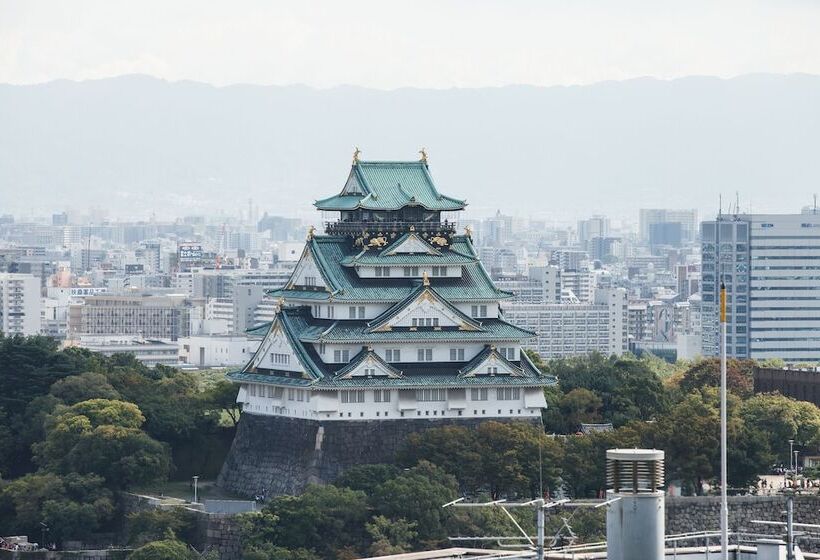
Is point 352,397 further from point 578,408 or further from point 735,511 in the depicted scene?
point 735,511

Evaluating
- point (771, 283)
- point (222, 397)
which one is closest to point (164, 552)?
point (222, 397)

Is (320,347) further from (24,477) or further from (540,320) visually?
(540,320)

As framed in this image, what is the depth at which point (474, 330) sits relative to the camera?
216 feet

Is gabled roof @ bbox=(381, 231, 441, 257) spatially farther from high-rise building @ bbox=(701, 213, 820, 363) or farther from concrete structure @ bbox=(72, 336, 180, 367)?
high-rise building @ bbox=(701, 213, 820, 363)

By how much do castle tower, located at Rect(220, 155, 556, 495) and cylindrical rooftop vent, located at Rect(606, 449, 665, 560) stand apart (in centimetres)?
3272

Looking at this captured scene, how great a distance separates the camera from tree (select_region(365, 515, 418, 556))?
5853 cm

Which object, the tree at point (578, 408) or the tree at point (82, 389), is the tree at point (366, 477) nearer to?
the tree at point (578, 408)

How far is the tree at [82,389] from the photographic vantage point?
69.6 m

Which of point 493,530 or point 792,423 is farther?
point 792,423

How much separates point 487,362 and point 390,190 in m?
5.57

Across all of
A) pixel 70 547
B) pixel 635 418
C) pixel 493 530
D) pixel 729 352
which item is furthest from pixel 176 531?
pixel 729 352

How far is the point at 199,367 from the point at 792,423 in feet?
316

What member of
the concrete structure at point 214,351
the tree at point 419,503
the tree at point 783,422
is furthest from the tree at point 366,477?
the concrete structure at point 214,351

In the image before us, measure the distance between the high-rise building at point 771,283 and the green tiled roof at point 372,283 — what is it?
347ft
